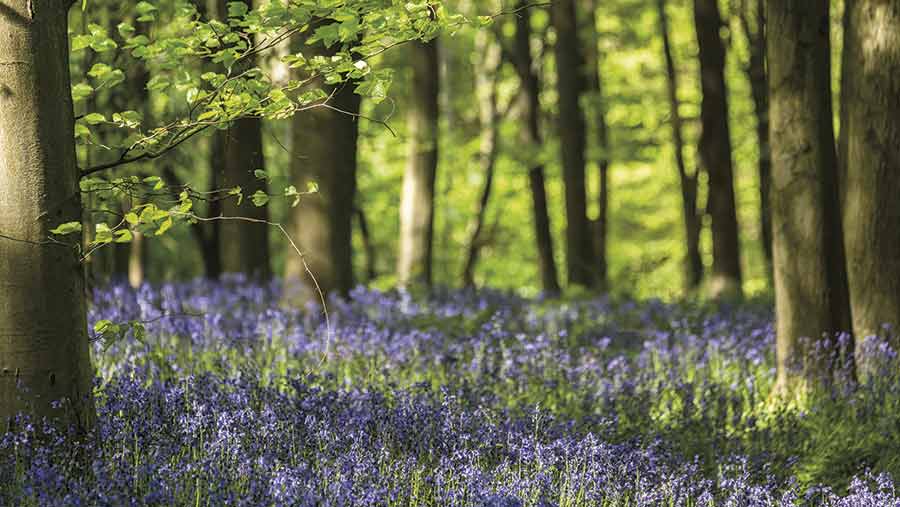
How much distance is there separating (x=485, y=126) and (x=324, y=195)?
42.1ft

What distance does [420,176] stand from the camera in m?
14.9

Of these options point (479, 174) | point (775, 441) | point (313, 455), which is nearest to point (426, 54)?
point (775, 441)

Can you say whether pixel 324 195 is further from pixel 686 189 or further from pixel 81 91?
pixel 686 189

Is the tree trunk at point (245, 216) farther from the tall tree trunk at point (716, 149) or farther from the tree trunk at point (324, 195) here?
the tall tree trunk at point (716, 149)

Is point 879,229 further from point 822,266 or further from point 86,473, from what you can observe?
point 86,473

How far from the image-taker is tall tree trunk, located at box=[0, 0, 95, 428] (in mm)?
4406

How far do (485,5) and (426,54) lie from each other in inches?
432

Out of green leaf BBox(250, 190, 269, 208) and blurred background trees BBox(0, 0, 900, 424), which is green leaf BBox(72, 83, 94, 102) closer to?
A: blurred background trees BBox(0, 0, 900, 424)

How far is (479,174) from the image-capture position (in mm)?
26234

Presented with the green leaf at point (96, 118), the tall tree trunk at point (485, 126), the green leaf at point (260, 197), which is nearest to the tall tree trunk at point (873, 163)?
the green leaf at point (260, 197)

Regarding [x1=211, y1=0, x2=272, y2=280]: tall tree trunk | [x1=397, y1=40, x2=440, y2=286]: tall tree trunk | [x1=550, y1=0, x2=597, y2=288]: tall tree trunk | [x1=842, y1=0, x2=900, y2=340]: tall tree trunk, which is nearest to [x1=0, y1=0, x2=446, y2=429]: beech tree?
[x1=842, y1=0, x2=900, y2=340]: tall tree trunk

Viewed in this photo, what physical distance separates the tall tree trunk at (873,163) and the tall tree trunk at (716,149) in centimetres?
643

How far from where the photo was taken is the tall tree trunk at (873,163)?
309 inches

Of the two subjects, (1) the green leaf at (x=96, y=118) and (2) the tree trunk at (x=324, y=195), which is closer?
(1) the green leaf at (x=96, y=118)
